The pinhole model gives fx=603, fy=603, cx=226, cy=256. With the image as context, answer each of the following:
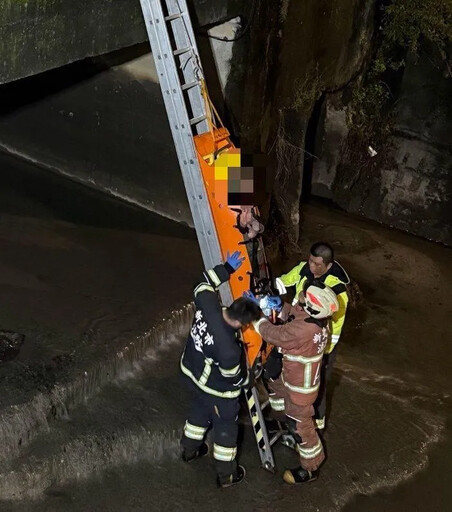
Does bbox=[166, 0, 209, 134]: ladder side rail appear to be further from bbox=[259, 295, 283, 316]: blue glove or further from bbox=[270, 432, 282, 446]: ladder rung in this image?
bbox=[270, 432, 282, 446]: ladder rung

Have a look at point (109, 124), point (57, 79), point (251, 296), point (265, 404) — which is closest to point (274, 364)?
point (265, 404)

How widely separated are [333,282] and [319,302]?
2.00 ft

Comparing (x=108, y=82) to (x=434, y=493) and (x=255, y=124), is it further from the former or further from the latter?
(x=434, y=493)

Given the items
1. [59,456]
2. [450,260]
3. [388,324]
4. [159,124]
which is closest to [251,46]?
[159,124]

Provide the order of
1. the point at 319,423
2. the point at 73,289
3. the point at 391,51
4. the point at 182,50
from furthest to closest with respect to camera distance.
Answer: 1. the point at 391,51
2. the point at 73,289
3. the point at 319,423
4. the point at 182,50

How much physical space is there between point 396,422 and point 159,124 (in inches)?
167

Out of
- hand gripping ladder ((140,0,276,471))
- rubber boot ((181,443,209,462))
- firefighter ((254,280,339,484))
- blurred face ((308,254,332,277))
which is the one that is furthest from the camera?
rubber boot ((181,443,209,462))

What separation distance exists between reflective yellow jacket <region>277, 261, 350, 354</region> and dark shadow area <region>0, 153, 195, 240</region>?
8.84 ft

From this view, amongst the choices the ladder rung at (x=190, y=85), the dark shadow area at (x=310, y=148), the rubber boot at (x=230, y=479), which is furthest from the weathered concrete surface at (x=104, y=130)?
the dark shadow area at (x=310, y=148)

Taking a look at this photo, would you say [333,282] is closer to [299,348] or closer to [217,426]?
[299,348]

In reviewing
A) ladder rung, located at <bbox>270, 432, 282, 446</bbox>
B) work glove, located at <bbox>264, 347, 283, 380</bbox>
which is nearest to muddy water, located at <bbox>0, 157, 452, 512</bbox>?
ladder rung, located at <bbox>270, 432, 282, 446</bbox>

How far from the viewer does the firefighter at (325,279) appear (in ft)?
15.0

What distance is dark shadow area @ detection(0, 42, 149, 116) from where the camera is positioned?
7.04m

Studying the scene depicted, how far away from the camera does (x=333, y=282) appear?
15.3ft
